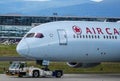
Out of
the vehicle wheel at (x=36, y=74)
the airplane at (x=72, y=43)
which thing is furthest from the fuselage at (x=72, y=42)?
the vehicle wheel at (x=36, y=74)

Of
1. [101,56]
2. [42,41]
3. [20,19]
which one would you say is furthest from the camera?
[20,19]

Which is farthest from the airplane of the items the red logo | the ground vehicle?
the ground vehicle

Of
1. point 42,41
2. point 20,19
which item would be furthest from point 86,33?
point 20,19

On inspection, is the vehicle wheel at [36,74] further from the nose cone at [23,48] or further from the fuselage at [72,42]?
the nose cone at [23,48]

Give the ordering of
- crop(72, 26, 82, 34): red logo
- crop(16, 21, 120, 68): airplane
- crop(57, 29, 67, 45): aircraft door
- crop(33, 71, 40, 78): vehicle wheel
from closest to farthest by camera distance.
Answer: crop(16, 21, 120, 68): airplane, crop(57, 29, 67, 45): aircraft door, crop(33, 71, 40, 78): vehicle wheel, crop(72, 26, 82, 34): red logo

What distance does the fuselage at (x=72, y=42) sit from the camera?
115 feet

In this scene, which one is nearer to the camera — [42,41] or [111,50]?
[42,41]

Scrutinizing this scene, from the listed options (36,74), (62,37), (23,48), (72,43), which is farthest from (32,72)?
(72,43)

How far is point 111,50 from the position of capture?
124ft

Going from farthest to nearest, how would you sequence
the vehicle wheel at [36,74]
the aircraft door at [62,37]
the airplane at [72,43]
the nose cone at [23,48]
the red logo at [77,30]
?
the red logo at [77,30]
the vehicle wheel at [36,74]
the aircraft door at [62,37]
the airplane at [72,43]
the nose cone at [23,48]

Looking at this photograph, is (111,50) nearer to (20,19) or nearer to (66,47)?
(66,47)

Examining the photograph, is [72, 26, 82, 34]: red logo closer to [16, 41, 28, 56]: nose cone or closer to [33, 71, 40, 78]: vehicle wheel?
[16, 41, 28, 56]: nose cone

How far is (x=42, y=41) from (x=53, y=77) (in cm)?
278

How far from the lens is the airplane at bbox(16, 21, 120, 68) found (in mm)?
34938
